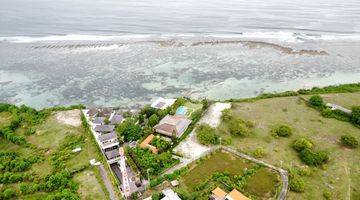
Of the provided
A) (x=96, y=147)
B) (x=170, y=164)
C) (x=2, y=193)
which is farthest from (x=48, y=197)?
(x=170, y=164)

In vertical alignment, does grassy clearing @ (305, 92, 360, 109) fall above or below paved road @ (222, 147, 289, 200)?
above

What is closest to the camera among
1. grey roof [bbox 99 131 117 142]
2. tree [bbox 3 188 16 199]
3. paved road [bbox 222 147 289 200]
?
paved road [bbox 222 147 289 200]

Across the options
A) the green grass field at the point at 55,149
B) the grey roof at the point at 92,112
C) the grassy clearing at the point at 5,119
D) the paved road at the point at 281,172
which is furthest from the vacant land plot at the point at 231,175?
the grassy clearing at the point at 5,119


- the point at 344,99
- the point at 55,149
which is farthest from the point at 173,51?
the point at 55,149

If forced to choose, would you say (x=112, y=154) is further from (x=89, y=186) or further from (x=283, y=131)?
(x=283, y=131)

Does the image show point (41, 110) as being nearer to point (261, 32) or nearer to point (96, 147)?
point (96, 147)

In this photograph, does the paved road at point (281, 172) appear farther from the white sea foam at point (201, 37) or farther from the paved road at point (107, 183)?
the white sea foam at point (201, 37)

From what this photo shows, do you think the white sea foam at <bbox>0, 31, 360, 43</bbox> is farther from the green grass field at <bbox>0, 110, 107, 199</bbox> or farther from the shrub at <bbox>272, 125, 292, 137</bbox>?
the shrub at <bbox>272, 125, 292, 137</bbox>

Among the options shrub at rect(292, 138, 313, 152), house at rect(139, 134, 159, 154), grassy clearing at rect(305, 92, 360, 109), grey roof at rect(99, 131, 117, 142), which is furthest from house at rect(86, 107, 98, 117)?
grassy clearing at rect(305, 92, 360, 109)
